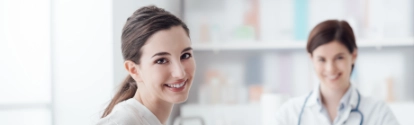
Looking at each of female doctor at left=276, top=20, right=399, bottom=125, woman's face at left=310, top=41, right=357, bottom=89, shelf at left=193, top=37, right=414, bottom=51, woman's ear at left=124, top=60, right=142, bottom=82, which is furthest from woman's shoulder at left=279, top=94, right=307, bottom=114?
woman's ear at left=124, top=60, right=142, bottom=82

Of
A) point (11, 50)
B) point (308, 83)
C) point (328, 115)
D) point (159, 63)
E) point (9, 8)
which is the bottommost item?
point (308, 83)

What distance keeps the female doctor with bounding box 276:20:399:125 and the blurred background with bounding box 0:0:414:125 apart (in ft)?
1.45

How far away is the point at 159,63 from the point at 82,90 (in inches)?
50.6

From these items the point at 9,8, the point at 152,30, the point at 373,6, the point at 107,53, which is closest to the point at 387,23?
the point at 373,6

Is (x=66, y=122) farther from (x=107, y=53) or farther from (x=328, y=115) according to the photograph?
(x=328, y=115)

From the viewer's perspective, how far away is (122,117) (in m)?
1.03

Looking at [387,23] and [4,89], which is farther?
[387,23]

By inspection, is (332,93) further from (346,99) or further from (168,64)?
(168,64)

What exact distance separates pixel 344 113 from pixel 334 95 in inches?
3.0

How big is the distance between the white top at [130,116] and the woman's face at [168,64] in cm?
5

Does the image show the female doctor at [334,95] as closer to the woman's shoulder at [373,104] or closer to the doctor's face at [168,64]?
the woman's shoulder at [373,104]

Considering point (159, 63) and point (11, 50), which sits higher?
point (159, 63)

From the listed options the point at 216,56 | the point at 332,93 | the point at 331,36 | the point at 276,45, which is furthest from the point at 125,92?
the point at 216,56

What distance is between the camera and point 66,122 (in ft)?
7.47
